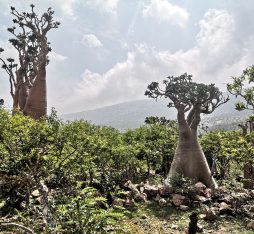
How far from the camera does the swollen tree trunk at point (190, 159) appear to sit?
59.8 feet

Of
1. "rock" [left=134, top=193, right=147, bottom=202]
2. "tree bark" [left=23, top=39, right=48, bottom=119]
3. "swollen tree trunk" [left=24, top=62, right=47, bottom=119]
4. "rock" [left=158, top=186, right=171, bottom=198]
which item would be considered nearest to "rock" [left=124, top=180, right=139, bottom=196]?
"rock" [left=134, top=193, right=147, bottom=202]

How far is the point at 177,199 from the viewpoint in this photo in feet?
48.6

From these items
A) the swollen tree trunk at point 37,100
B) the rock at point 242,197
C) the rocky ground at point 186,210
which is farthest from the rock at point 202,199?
the swollen tree trunk at point 37,100

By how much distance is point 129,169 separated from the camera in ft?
66.9

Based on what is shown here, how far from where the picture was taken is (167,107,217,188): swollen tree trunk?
18.2 meters

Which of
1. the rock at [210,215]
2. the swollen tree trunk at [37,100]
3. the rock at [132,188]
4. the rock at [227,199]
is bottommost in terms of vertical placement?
the rock at [210,215]

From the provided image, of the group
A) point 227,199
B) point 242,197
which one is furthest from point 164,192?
point 242,197

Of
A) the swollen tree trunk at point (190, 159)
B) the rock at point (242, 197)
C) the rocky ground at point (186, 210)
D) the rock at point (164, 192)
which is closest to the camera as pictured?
the rocky ground at point (186, 210)

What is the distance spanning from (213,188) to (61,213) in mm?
11503

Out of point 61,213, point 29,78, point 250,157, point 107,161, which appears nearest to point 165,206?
point 107,161

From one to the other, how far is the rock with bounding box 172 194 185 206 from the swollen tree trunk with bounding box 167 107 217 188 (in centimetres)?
274

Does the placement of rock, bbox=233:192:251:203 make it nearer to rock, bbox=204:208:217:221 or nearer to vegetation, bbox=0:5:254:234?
vegetation, bbox=0:5:254:234

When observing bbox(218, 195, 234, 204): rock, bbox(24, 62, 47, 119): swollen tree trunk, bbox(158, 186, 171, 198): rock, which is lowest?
bbox(218, 195, 234, 204): rock

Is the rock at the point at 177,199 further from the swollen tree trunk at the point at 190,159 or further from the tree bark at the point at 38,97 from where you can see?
the tree bark at the point at 38,97
